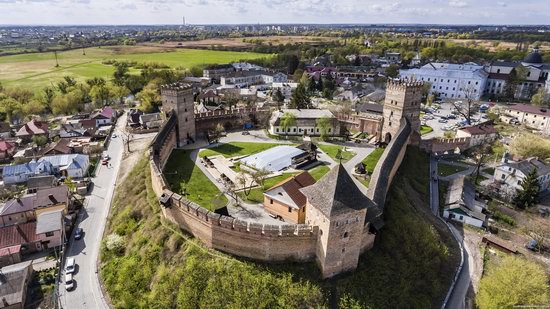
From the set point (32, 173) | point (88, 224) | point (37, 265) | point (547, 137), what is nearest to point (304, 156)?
point (88, 224)

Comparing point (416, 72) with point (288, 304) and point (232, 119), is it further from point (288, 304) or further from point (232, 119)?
point (288, 304)

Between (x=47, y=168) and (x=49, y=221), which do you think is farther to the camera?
(x=47, y=168)

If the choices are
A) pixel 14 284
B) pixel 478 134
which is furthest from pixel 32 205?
pixel 478 134

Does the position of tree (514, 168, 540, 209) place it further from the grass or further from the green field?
the green field

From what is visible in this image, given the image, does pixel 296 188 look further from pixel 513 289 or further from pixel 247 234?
pixel 513 289

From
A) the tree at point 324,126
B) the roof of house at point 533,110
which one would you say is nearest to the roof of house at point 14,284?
the tree at point 324,126
